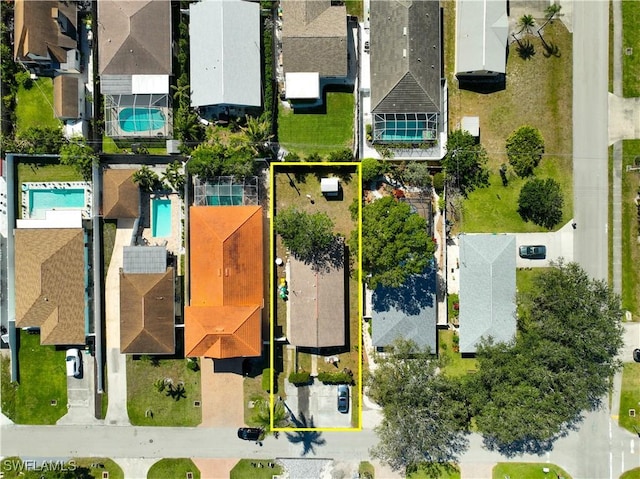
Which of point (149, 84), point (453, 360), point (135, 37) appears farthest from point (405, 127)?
point (135, 37)

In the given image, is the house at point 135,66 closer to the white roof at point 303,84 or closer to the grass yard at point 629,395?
the white roof at point 303,84

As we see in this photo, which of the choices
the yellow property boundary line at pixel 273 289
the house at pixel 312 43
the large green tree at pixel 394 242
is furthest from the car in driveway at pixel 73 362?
the house at pixel 312 43

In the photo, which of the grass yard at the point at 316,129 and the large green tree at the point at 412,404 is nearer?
the large green tree at the point at 412,404

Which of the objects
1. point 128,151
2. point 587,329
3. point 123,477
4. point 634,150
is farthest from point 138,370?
point 634,150

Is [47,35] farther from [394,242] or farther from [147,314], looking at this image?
[394,242]

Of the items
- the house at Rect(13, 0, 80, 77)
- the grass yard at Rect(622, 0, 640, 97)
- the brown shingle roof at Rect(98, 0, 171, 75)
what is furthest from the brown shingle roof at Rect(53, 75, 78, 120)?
the grass yard at Rect(622, 0, 640, 97)
